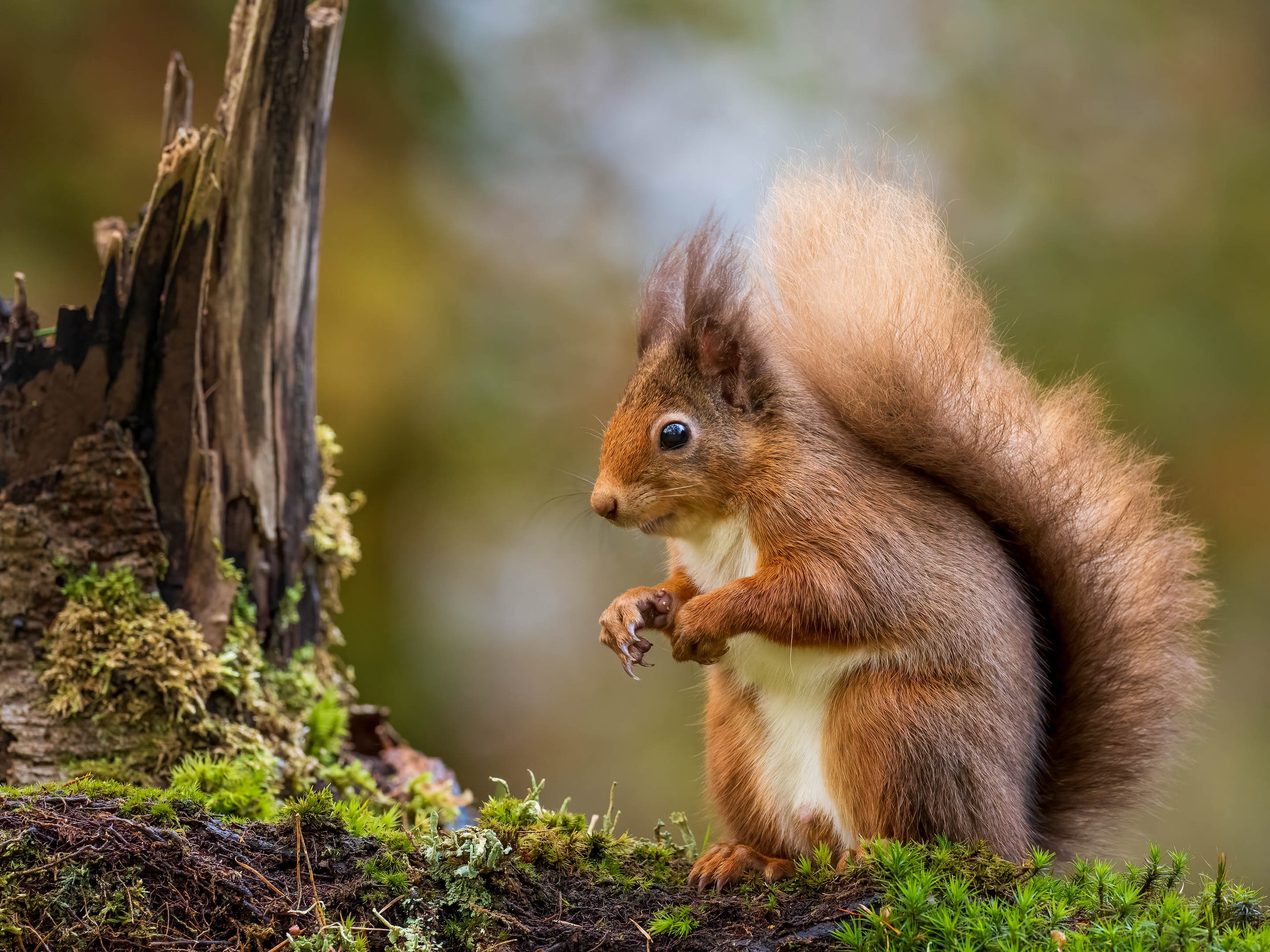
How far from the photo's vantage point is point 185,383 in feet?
7.55

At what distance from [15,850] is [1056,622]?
182 cm

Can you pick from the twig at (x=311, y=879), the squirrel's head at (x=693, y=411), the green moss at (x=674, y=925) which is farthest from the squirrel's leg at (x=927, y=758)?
the twig at (x=311, y=879)

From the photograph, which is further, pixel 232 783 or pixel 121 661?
pixel 121 661

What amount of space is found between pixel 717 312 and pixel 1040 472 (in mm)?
700

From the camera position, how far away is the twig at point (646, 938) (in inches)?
61.1

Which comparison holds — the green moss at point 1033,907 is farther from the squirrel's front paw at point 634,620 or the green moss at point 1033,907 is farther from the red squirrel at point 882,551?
the squirrel's front paw at point 634,620

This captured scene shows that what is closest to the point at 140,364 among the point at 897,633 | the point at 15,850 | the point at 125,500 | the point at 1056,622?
the point at 125,500

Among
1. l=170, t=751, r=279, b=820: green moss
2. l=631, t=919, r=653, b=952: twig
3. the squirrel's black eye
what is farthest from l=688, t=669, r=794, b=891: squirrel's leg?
l=170, t=751, r=279, b=820: green moss

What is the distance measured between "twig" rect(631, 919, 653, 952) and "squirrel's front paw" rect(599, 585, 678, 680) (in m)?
0.43

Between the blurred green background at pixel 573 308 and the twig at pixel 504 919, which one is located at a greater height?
the blurred green background at pixel 573 308

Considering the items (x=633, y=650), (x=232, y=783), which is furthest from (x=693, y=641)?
(x=232, y=783)

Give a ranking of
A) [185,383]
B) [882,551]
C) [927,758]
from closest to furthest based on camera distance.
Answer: [927,758] → [882,551] → [185,383]

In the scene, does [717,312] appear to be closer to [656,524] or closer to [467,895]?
[656,524]

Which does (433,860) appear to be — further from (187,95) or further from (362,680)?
(362,680)
